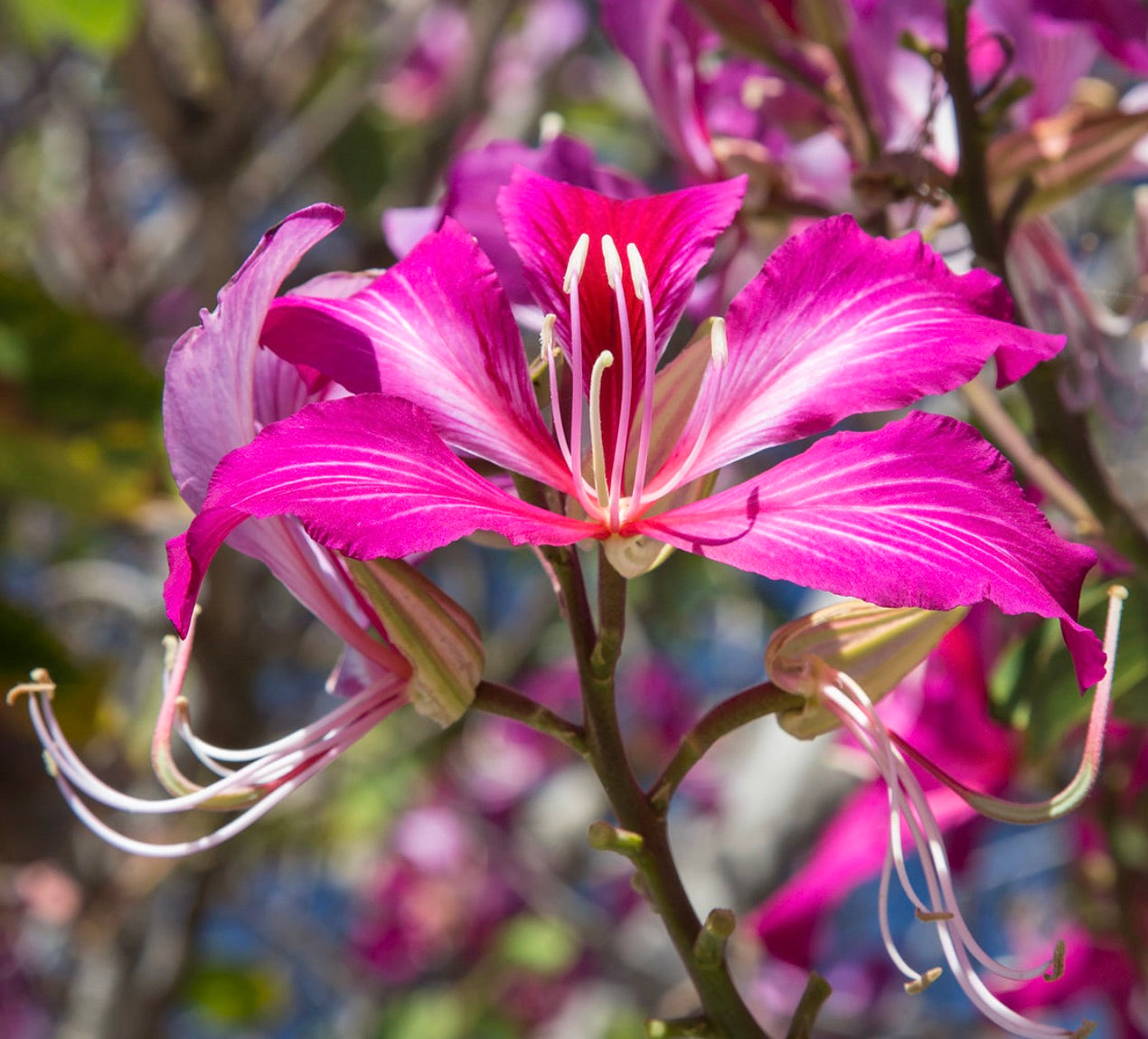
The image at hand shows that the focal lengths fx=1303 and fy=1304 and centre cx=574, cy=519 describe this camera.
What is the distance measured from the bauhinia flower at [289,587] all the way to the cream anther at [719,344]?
15 centimetres

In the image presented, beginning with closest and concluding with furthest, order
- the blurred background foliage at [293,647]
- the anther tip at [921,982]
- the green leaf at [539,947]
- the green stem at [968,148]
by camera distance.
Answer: the anther tip at [921,982]
the green stem at [968,148]
the blurred background foliage at [293,647]
the green leaf at [539,947]

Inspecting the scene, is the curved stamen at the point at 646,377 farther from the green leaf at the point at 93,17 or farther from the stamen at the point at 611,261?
the green leaf at the point at 93,17

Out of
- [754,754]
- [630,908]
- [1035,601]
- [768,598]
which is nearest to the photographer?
[1035,601]

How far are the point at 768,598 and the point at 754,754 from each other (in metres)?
0.74

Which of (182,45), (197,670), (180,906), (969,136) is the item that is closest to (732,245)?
(969,136)

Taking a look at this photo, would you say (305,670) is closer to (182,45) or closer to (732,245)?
(182,45)

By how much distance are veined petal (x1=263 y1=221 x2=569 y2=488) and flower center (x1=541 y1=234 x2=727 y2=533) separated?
0.8 inches

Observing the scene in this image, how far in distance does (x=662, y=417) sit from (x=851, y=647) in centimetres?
13

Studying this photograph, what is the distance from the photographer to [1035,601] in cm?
47

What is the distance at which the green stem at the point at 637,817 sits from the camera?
1.74ft

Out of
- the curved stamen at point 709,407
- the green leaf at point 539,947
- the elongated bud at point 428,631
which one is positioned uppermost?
the curved stamen at point 709,407

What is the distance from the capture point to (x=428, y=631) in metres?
0.55

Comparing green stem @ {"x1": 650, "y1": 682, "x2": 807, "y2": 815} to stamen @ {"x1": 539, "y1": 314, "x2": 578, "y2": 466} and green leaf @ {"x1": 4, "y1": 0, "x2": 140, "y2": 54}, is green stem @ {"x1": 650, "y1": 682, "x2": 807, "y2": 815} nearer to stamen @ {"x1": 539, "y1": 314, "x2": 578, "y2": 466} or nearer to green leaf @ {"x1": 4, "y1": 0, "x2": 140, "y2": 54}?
stamen @ {"x1": 539, "y1": 314, "x2": 578, "y2": 466}

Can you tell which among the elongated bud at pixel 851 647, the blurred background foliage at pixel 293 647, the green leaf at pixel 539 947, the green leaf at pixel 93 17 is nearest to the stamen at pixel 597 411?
the elongated bud at pixel 851 647
